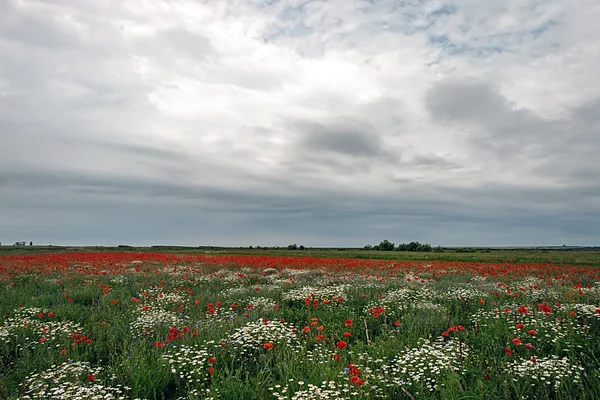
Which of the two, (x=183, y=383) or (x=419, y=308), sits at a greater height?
(x=419, y=308)

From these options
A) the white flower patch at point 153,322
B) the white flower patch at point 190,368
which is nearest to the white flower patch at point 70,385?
the white flower patch at point 190,368

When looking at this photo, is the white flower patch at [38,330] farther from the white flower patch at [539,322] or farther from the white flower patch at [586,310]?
the white flower patch at [586,310]

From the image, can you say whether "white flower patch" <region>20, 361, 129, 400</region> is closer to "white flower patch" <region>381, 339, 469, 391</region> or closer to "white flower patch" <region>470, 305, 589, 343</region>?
"white flower patch" <region>381, 339, 469, 391</region>

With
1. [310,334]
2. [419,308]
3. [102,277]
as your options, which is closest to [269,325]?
[310,334]

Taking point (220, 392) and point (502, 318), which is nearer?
point (220, 392)

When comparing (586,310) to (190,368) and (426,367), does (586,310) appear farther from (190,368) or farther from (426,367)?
(190,368)

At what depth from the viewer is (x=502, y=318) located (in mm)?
7219

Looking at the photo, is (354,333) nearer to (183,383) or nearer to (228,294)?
(183,383)

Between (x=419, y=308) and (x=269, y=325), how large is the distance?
4027 millimetres

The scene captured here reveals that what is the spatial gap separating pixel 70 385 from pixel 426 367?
500 centimetres

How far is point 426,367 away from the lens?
465 centimetres

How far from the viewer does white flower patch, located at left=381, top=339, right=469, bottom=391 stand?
4.65m

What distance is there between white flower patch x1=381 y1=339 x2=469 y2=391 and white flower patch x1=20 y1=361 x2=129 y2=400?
369cm

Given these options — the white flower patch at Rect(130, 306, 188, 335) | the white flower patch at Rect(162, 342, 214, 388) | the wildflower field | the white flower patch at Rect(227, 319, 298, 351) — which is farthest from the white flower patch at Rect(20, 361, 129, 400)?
the white flower patch at Rect(227, 319, 298, 351)
